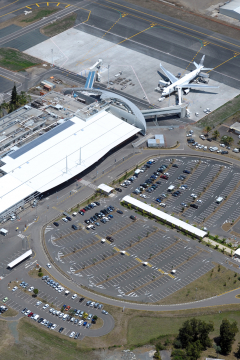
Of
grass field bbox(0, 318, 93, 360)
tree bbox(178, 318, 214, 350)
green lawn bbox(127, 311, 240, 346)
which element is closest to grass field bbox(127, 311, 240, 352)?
green lawn bbox(127, 311, 240, 346)

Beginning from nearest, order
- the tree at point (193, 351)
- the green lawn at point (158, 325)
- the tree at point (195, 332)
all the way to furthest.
→ the tree at point (193, 351), the tree at point (195, 332), the green lawn at point (158, 325)

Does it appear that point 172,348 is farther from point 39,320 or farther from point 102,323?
point 39,320

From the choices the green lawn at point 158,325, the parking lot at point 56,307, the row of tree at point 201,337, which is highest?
the row of tree at point 201,337

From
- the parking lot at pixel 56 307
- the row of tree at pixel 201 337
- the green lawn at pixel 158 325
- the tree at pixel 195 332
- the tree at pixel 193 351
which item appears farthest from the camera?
the parking lot at pixel 56 307

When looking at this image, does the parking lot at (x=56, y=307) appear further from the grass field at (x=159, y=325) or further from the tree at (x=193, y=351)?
the tree at (x=193, y=351)

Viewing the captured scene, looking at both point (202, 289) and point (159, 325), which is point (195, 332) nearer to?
point (159, 325)

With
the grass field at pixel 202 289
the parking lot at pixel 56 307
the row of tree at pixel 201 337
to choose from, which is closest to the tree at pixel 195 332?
the row of tree at pixel 201 337

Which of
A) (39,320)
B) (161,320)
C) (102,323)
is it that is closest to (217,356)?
(161,320)

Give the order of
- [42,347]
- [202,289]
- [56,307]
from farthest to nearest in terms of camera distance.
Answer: [202,289] < [56,307] < [42,347]

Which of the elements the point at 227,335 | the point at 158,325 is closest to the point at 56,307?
the point at 158,325
